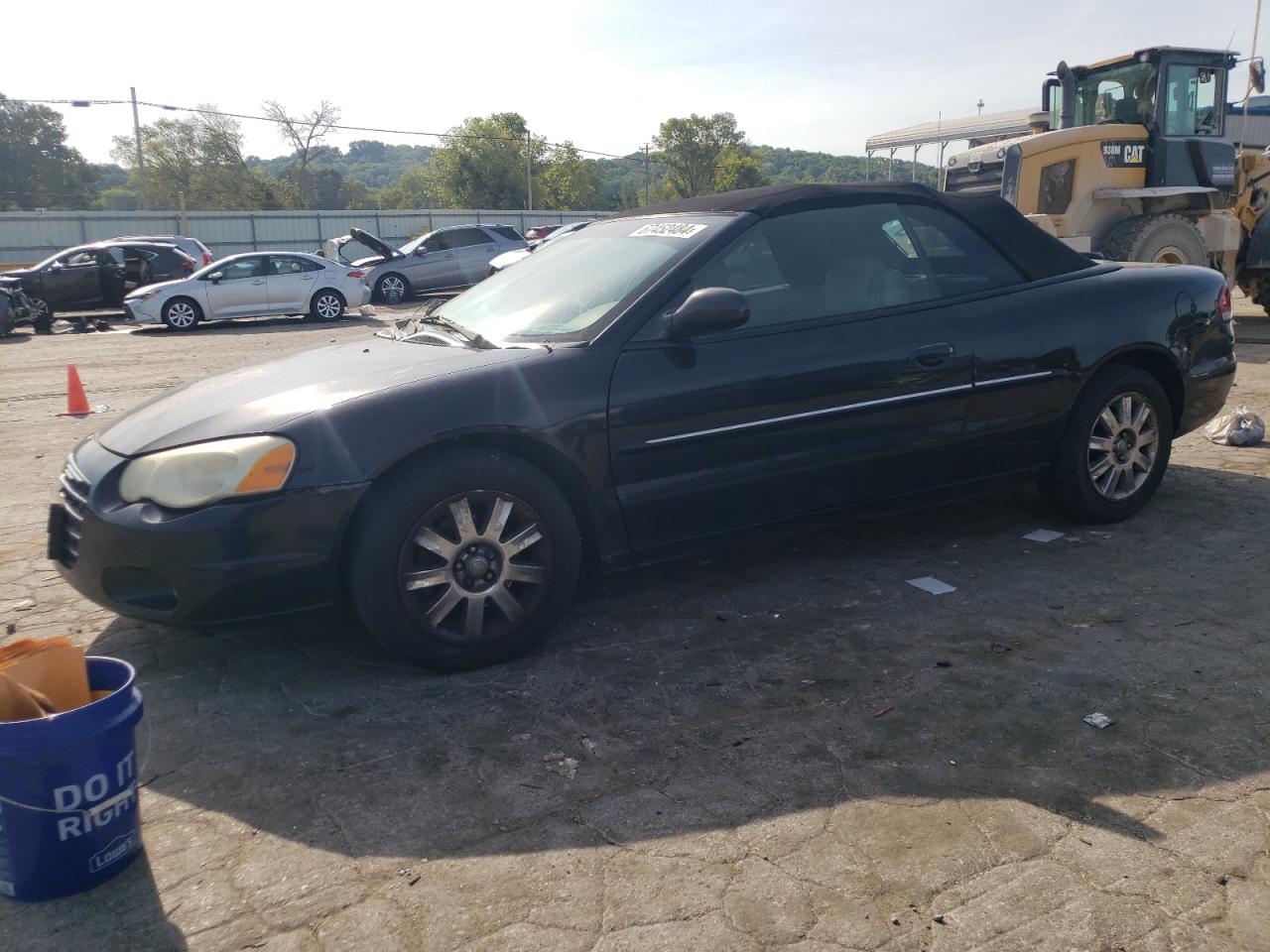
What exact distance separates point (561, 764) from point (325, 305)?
698 inches

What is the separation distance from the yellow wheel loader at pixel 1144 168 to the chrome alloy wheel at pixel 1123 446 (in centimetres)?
697

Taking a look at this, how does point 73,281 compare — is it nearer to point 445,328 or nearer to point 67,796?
point 445,328

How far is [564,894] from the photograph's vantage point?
8.02ft

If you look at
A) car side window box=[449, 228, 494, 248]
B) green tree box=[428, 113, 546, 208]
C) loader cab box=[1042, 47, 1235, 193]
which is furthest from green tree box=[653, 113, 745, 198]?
loader cab box=[1042, 47, 1235, 193]

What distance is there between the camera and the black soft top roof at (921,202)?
14.6 feet

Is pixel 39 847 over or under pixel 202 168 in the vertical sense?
under

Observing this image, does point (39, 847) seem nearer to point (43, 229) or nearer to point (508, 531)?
point (508, 531)

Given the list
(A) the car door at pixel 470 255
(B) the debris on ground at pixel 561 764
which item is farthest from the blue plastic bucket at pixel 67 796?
(A) the car door at pixel 470 255

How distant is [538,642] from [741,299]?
1.47 meters

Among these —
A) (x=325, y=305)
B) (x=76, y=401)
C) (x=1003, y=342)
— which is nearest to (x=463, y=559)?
(x=1003, y=342)

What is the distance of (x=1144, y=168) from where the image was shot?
38.8 ft

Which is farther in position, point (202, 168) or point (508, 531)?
point (202, 168)

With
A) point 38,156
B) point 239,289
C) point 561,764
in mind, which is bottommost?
point 561,764

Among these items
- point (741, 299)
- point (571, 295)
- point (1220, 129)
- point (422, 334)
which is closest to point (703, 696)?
point (741, 299)
